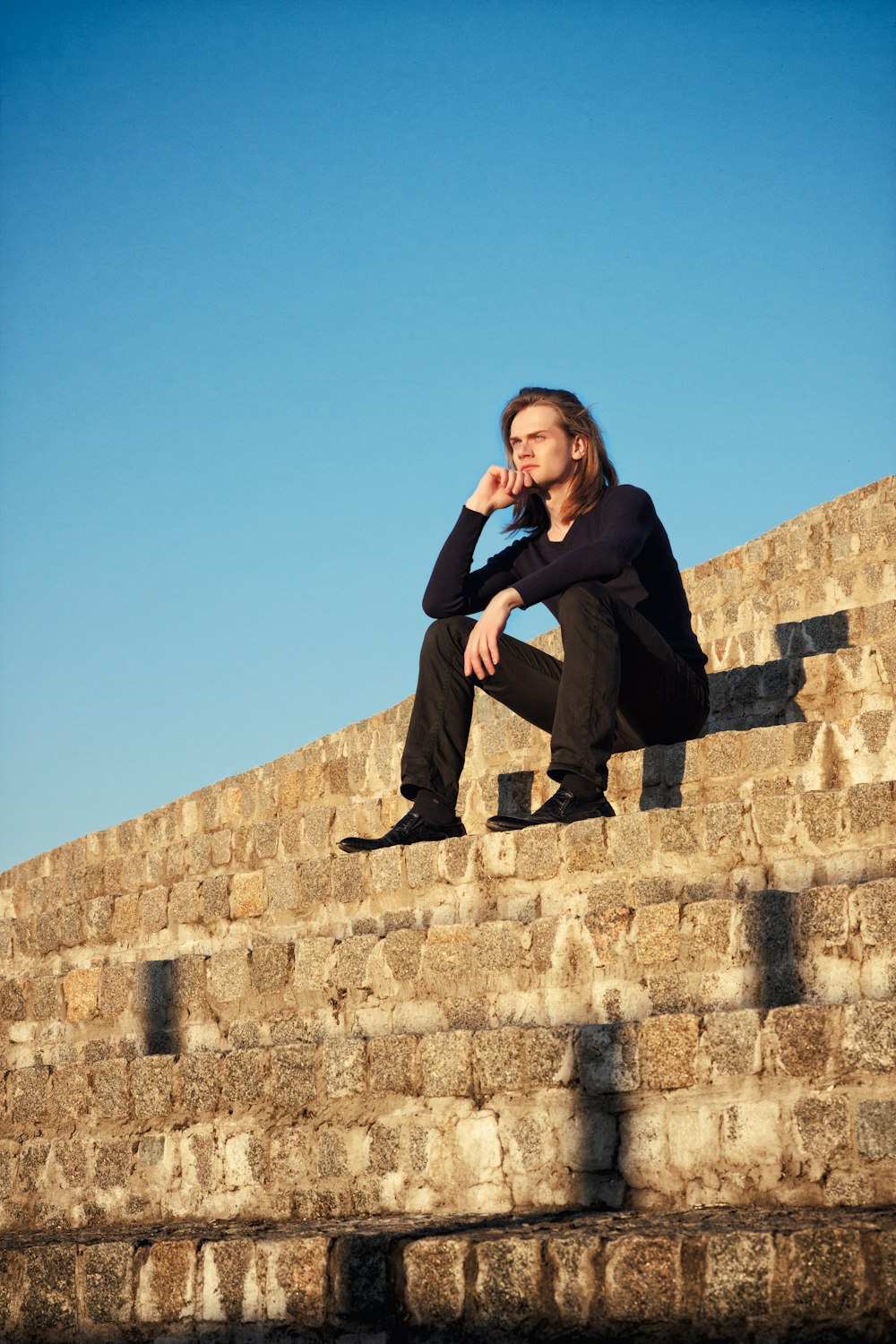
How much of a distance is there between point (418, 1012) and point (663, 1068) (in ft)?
4.06

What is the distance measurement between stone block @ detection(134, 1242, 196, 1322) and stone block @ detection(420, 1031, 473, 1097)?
31.7 inches

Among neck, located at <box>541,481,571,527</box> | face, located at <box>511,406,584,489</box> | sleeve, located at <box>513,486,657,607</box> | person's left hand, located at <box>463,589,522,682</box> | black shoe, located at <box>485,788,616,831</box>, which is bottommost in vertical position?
black shoe, located at <box>485,788,616,831</box>

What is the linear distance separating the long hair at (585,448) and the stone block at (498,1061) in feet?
8.05

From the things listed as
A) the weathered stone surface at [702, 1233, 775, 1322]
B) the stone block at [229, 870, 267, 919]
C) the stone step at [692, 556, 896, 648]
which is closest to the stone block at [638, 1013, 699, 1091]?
the weathered stone surface at [702, 1233, 775, 1322]

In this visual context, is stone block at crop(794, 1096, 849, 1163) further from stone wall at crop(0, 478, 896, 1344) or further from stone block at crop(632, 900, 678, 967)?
stone block at crop(632, 900, 678, 967)

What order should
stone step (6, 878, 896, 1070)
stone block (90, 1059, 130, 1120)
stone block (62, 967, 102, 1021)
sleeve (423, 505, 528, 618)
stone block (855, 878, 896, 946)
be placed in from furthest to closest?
stone block (62, 967, 102, 1021)
sleeve (423, 505, 528, 618)
stone block (90, 1059, 130, 1120)
stone step (6, 878, 896, 1070)
stone block (855, 878, 896, 946)

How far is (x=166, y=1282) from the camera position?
13.4 feet

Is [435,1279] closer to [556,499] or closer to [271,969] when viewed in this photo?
[271,969]

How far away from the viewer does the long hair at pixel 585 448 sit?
616 centimetres

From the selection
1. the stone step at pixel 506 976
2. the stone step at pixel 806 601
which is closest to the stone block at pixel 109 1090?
the stone step at pixel 506 976

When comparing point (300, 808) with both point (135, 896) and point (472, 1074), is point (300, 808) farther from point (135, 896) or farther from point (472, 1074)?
point (472, 1074)

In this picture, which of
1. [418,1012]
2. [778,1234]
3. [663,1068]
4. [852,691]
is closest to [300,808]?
[852,691]

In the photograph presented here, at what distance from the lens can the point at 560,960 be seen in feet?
15.9

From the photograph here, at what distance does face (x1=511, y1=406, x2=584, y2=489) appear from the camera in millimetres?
6105
